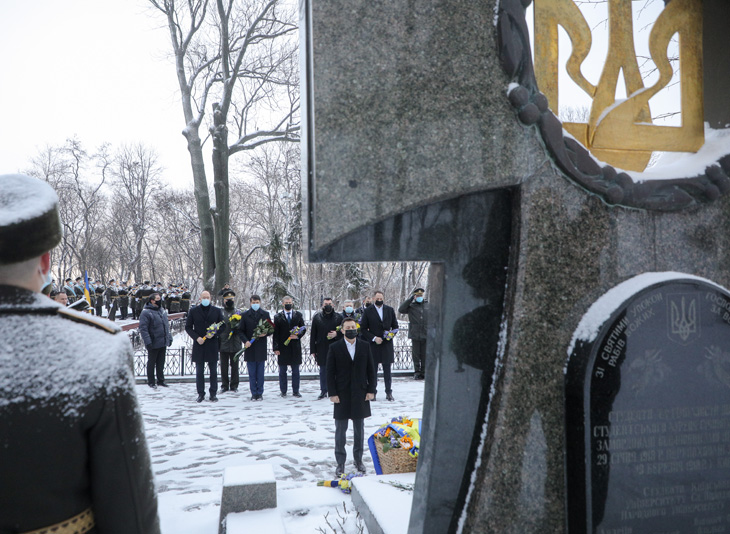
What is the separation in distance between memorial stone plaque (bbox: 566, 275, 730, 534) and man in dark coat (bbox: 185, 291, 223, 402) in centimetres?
900

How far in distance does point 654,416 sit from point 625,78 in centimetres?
193

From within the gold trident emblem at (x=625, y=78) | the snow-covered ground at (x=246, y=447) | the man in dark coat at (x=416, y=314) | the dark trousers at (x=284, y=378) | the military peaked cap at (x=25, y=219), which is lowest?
the snow-covered ground at (x=246, y=447)

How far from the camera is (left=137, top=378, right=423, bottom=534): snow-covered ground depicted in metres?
5.07

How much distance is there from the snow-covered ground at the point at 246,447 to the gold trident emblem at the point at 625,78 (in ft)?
11.4

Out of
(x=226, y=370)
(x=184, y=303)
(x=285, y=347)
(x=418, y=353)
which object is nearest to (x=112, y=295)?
(x=184, y=303)

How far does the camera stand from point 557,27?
3.04 metres

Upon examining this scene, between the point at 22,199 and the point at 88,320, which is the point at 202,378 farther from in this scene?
the point at 22,199

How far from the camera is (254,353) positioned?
10805mm

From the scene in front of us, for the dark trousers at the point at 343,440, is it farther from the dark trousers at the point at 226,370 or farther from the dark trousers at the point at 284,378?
the dark trousers at the point at 226,370

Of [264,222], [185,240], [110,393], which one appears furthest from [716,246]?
[185,240]

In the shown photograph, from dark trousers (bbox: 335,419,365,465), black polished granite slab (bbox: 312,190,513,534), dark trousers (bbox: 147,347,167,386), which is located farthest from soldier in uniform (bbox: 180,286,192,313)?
black polished granite slab (bbox: 312,190,513,534)

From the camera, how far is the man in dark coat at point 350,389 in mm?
6332

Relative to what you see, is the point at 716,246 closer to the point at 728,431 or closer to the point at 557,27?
the point at 728,431

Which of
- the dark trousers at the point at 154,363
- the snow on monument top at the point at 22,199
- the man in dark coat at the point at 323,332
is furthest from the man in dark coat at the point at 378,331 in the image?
the snow on monument top at the point at 22,199
